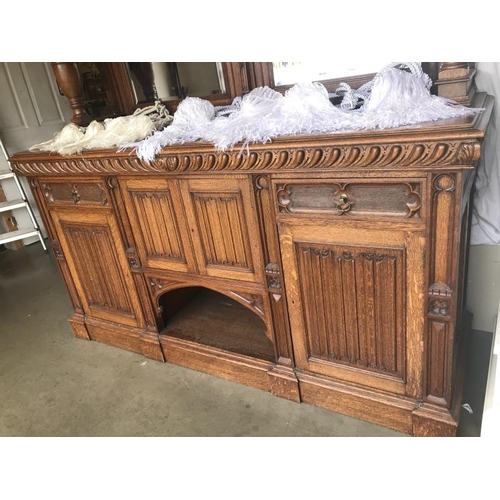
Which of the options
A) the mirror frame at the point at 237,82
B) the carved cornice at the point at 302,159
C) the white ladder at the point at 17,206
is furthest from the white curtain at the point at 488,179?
the white ladder at the point at 17,206

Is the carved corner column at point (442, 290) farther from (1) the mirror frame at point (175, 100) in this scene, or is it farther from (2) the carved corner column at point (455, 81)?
(1) the mirror frame at point (175, 100)

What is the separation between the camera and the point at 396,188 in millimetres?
1155

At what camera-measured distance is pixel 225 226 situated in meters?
1.52

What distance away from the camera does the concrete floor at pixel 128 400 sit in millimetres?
1600

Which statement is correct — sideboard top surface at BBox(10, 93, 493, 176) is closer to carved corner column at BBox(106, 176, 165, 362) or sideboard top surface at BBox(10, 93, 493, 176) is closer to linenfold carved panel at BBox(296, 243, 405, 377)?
carved corner column at BBox(106, 176, 165, 362)

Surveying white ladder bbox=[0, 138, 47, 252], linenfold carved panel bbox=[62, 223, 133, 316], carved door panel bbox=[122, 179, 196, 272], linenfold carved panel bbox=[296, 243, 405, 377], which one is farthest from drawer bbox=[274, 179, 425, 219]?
white ladder bbox=[0, 138, 47, 252]

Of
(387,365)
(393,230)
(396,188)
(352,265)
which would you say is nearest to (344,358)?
(387,365)

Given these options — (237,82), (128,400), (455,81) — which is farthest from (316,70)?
(128,400)

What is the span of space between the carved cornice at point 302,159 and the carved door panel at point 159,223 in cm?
9

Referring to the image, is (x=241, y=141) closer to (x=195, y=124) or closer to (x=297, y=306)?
(x=195, y=124)

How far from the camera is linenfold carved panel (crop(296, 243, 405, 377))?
129 cm

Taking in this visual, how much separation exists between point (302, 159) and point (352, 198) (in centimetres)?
19

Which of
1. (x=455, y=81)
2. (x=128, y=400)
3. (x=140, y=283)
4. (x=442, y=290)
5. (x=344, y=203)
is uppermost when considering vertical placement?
(x=455, y=81)

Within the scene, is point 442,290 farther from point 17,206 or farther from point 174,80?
point 17,206
